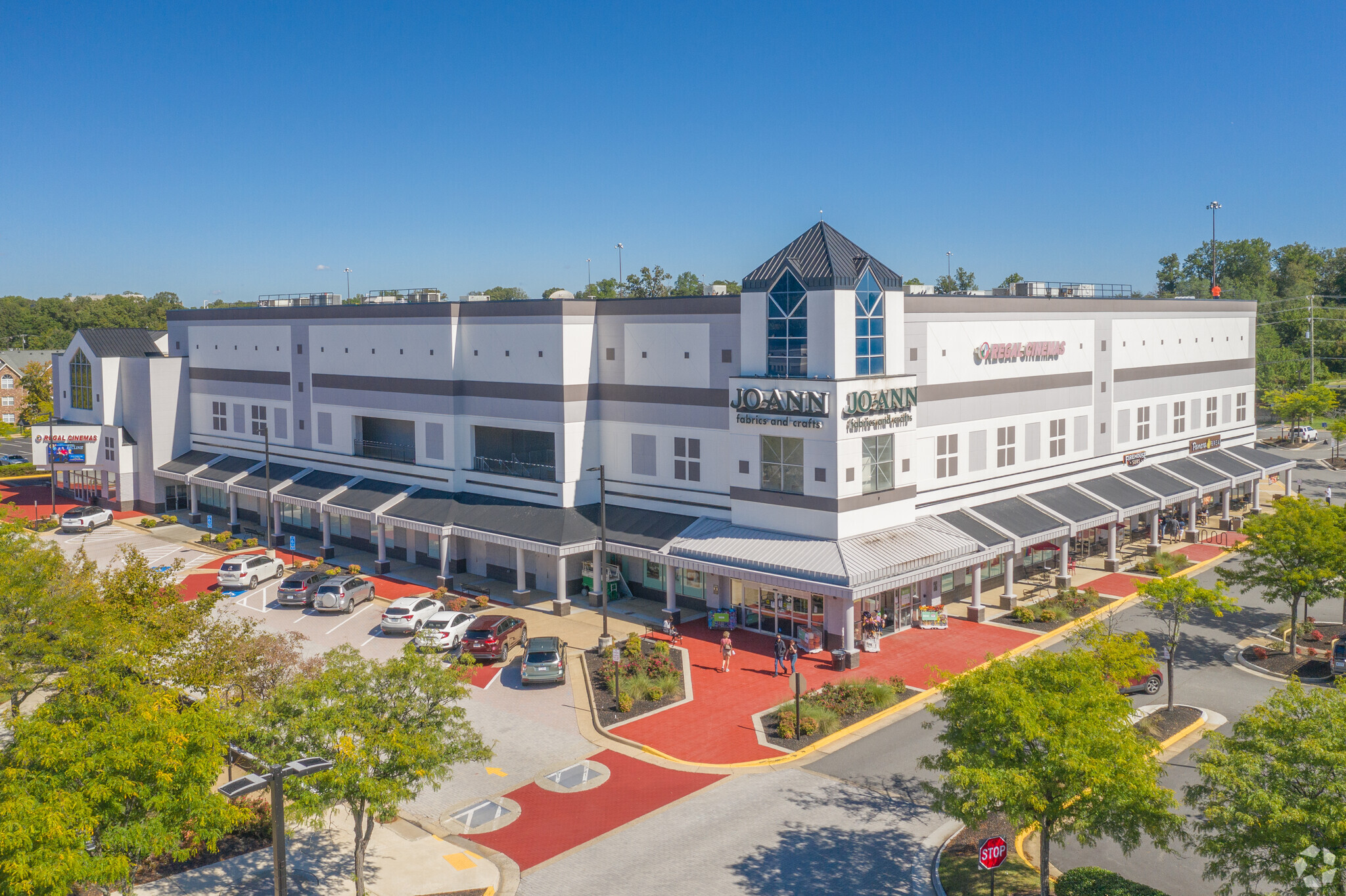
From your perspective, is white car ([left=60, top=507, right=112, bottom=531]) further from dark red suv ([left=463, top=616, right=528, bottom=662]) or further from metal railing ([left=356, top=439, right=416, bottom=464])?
dark red suv ([left=463, top=616, right=528, bottom=662])

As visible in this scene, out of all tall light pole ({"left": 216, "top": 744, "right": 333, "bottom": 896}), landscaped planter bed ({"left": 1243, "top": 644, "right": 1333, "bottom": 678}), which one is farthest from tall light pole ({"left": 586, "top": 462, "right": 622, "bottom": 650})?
landscaped planter bed ({"left": 1243, "top": 644, "right": 1333, "bottom": 678})

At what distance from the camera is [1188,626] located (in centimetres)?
4491

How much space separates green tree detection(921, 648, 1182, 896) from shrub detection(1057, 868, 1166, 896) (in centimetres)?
50

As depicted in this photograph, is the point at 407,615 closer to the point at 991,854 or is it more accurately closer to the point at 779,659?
the point at 779,659

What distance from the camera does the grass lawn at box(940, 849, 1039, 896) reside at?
22.9 m

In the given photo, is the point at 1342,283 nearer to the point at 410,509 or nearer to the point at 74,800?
the point at 410,509

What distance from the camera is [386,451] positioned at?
2309 inches

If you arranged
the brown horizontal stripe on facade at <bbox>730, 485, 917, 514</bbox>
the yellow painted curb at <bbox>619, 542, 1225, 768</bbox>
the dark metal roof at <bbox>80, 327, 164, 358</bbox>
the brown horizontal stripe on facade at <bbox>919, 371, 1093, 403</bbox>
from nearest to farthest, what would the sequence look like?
the yellow painted curb at <bbox>619, 542, 1225, 768</bbox> < the brown horizontal stripe on facade at <bbox>730, 485, 917, 514</bbox> < the brown horizontal stripe on facade at <bbox>919, 371, 1093, 403</bbox> < the dark metal roof at <bbox>80, 327, 164, 358</bbox>

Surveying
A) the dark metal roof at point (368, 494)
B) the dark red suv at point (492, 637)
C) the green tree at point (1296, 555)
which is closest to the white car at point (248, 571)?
the dark metal roof at point (368, 494)

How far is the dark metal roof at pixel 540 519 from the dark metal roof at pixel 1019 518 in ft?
47.5

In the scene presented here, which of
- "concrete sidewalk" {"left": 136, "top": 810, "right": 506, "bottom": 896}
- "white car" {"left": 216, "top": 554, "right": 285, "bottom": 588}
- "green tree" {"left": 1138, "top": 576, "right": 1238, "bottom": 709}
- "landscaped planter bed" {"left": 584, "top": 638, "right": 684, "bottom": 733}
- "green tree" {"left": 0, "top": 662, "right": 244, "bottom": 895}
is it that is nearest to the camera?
"green tree" {"left": 0, "top": 662, "right": 244, "bottom": 895}

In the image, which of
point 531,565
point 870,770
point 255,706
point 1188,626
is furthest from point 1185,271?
point 255,706

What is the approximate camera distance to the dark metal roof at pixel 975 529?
149 ft

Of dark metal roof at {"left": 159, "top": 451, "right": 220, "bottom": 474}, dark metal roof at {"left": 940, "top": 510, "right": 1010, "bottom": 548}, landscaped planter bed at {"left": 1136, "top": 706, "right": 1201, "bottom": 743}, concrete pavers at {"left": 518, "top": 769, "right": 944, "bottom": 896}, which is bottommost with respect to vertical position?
concrete pavers at {"left": 518, "top": 769, "right": 944, "bottom": 896}
